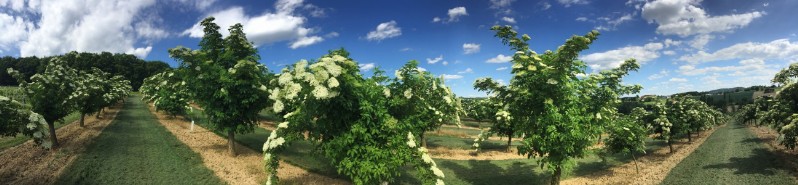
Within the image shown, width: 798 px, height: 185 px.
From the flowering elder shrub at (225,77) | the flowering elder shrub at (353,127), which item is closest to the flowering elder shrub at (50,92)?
the flowering elder shrub at (225,77)

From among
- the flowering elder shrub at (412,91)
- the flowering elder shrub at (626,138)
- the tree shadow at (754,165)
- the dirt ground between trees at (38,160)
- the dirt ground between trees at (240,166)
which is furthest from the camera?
the flowering elder shrub at (626,138)

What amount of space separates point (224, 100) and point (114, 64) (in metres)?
143

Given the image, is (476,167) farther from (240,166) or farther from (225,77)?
(225,77)

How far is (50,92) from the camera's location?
2442cm

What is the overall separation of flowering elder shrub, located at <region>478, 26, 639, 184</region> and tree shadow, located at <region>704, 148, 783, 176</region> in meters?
16.3

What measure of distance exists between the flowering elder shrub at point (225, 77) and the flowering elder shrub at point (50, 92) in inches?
324

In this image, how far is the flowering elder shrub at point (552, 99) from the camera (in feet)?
51.2

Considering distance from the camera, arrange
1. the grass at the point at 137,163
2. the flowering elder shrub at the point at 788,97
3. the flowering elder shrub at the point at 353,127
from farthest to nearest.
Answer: the flowering elder shrub at the point at 788,97
the grass at the point at 137,163
the flowering elder shrub at the point at 353,127

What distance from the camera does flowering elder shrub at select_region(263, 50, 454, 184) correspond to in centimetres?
1309

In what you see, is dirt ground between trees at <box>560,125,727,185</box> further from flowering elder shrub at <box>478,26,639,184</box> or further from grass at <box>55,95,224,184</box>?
grass at <box>55,95,224,184</box>

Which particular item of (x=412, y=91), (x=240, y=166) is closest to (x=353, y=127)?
(x=412, y=91)

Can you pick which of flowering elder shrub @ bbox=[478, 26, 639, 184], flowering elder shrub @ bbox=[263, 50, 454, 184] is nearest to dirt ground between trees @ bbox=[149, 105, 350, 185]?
flowering elder shrub @ bbox=[263, 50, 454, 184]

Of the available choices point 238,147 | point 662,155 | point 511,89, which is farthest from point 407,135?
point 662,155

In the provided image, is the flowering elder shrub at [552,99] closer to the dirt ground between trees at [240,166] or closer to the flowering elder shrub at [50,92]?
the dirt ground between trees at [240,166]
